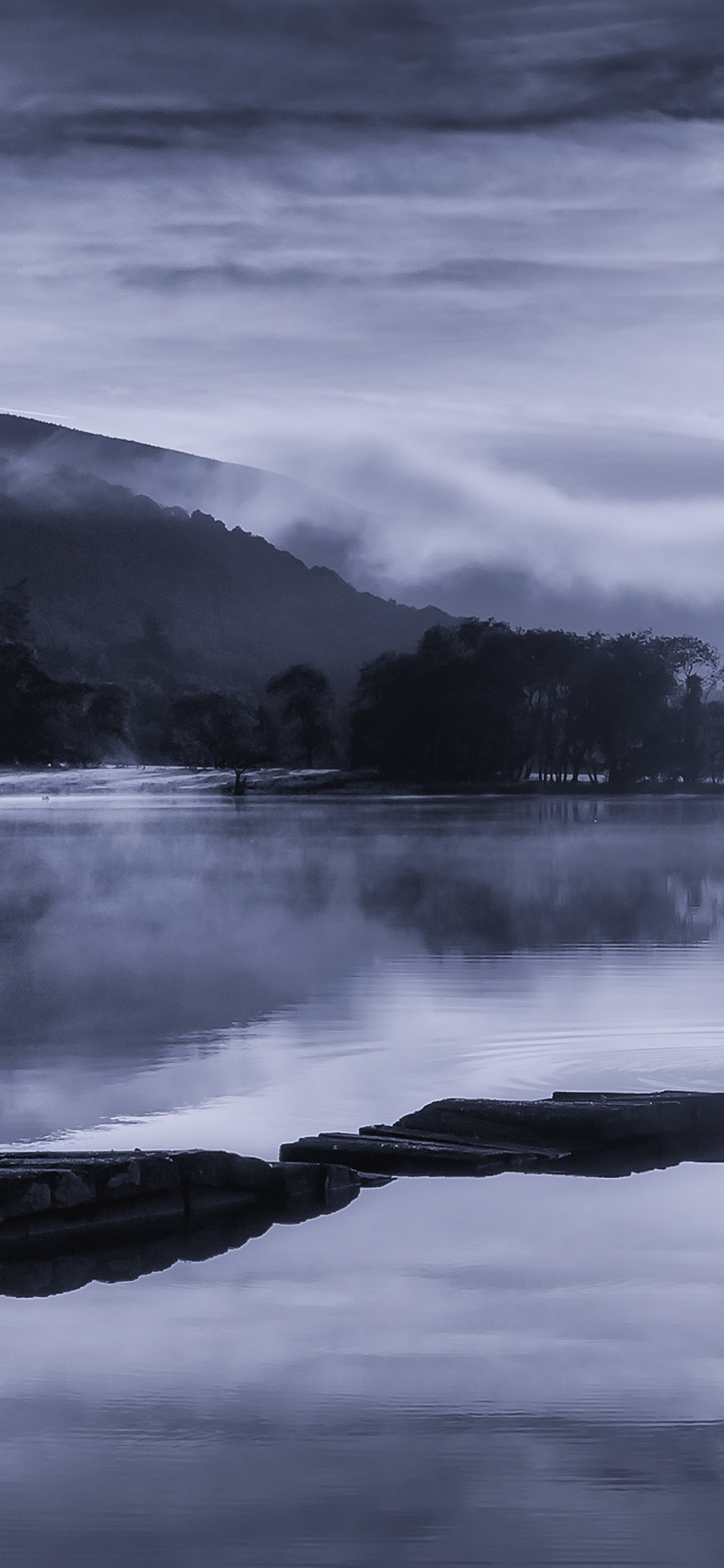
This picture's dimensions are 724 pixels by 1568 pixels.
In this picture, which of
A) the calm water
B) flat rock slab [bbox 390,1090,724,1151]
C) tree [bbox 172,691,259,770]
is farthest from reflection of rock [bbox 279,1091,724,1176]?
tree [bbox 172,691,259,770]

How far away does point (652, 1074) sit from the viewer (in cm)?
1445

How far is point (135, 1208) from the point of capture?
967 cm

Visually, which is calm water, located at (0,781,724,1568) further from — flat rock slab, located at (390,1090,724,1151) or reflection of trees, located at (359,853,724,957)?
reflection of trees, located at (359,853,724,957)

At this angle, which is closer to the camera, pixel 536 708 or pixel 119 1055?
pixel 119 1055

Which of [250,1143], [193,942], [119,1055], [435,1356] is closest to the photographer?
[435,1356]

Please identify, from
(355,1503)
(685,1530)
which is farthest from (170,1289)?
(685,1530)

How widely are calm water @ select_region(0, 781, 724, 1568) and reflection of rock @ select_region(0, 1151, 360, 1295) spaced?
0.20 m

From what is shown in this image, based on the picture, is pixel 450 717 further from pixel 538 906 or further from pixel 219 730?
pixel 538 906

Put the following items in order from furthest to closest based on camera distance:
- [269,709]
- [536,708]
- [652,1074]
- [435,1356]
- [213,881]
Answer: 1. [269,709]
2. [536,708]
3. [213,881]
4. [652,1074]
5. [435,1356]

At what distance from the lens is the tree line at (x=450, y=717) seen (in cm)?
15775

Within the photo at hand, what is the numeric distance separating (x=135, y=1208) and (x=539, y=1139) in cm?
306

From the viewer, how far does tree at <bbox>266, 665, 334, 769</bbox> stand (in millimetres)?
166500

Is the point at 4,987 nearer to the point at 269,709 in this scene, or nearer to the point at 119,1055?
the point at 119,1055

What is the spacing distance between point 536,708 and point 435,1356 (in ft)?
504
